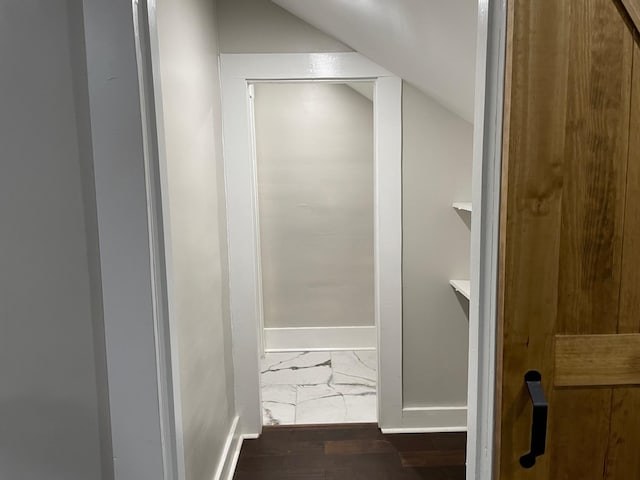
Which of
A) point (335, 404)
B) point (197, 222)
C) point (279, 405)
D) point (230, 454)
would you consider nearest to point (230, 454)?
point (230, 454)

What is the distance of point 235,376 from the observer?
274 cm

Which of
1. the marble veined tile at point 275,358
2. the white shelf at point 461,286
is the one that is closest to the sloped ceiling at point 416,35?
the white shelf at point 461,286

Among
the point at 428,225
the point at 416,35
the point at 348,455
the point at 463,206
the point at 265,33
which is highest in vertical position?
the point at 265,33

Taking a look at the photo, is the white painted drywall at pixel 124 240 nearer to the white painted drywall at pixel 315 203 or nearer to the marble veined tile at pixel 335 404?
the marble veined tile at pixel 335 404

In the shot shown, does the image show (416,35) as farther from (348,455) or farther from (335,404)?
(335,404)

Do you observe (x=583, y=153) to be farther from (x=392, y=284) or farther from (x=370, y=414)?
(x=370, y=414)

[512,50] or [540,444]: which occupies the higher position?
[512,50]

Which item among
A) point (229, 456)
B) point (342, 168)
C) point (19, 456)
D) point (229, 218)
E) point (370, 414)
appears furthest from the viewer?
point (342, 168)

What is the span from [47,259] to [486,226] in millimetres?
892

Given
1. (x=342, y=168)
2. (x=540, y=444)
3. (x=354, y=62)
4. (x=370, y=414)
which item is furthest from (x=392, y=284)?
(x=540, y=444)

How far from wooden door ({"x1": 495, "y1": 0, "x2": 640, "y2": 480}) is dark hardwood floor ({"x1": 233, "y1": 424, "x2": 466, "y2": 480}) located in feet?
5.05

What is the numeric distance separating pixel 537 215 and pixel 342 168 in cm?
296

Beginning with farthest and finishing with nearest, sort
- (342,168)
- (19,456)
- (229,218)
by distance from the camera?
1. (342,168)
2. (229,218)
3. (19,456)

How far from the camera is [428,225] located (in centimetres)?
269
